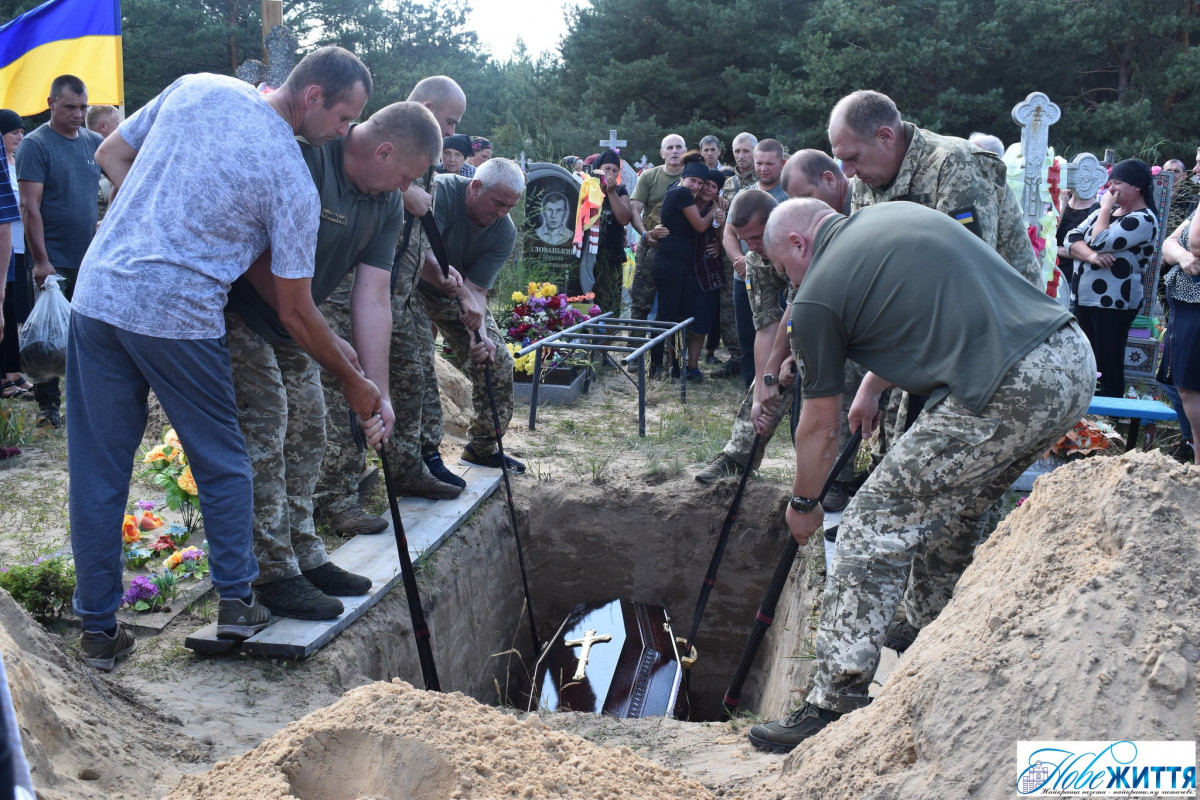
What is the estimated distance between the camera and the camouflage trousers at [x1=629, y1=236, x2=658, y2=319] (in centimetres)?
962

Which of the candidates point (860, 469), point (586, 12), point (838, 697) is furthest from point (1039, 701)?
point (586, 12)

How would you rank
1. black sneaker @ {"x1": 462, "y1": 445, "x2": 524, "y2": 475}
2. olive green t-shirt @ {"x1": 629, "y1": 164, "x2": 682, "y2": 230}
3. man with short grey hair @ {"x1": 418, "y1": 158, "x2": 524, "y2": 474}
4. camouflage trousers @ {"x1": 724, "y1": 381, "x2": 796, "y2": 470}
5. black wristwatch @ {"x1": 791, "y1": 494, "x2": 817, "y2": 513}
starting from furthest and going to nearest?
1. olive green t-shirt @ {"x1": 629, "y1": 164, "x2": 682, "y2": 230}
2. black sneaker @ {"x1": 462, "y1": 445, "x2": 524, "y2": 475}
3. camouflage trousers @ {"x1": 724, "y1": 381, "x2": 796, "y2": 470}
4. man with short grey hair @ {"x1": 418, "y1": 158, "x2": 524, "y2": 474}
5. black wristwatch @ {"x1": 791, "y1": 494, "x2": 817, "y2": 513}

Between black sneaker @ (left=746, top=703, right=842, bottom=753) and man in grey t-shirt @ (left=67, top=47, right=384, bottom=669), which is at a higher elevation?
man in grey t-shirt @ (left=67, top=47, right=384, bottom=669)

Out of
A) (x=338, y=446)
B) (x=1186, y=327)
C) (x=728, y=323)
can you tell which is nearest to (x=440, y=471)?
(x=338, y=446)

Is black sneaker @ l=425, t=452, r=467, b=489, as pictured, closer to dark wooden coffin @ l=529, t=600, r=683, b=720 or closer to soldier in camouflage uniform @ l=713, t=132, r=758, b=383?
dark wooden coffin @ l=529, t=600, r=683, b=720

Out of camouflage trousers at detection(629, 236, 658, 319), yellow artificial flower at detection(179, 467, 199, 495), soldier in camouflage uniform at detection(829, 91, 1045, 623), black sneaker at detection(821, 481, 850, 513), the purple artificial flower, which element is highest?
soldier in camouflage uniform at detection(829, 91, 1045, 623)

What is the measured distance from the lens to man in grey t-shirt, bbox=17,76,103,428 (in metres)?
6.26

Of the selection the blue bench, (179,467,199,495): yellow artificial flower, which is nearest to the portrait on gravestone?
the blue bench

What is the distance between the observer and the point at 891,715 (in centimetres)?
224

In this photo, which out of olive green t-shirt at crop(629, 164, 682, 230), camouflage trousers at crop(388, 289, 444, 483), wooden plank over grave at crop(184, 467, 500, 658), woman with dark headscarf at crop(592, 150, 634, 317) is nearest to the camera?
wooden plank over grave at crop(184, 467, 500, 658)

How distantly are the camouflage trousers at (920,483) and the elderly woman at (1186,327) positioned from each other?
2.56 metres

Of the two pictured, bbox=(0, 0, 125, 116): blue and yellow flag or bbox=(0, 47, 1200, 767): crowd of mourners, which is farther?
bbox=(0, 0, 125, 116): blue and yellow flag

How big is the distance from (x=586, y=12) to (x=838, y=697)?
1052 inches

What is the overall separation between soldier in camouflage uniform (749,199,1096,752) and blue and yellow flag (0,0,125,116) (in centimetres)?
552
